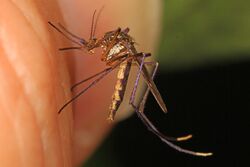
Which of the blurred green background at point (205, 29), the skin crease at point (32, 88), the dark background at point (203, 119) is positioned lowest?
the dark background at point (203, 119)

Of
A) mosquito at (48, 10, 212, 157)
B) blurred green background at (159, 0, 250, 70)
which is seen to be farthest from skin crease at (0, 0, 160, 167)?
blurred green background at (159, 0, 250, 70)

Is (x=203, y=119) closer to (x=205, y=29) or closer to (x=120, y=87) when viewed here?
(x=205, y=29)

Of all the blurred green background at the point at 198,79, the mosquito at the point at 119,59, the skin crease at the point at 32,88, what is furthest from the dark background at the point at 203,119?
the skin crease at the point at 32,88

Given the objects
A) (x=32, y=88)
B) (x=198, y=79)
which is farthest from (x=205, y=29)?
(x=32, y=88)

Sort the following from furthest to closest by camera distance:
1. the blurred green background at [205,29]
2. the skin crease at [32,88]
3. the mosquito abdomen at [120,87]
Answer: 1. the blurred green background at [205,29]
2. the mosquito abdomen at [120,87]
3. the skin crease at [32,88]

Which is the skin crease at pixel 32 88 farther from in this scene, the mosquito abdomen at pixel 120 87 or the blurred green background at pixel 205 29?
the blurred green background at pixel 205 29

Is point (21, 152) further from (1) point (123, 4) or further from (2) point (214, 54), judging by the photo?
(2) point (214, 54)

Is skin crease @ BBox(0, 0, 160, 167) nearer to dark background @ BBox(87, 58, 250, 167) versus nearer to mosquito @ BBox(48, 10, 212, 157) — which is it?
mosquito @ BBox(48, 10, 212, 157)

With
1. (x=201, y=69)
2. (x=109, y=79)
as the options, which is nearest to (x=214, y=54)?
(x=201, y=69)
